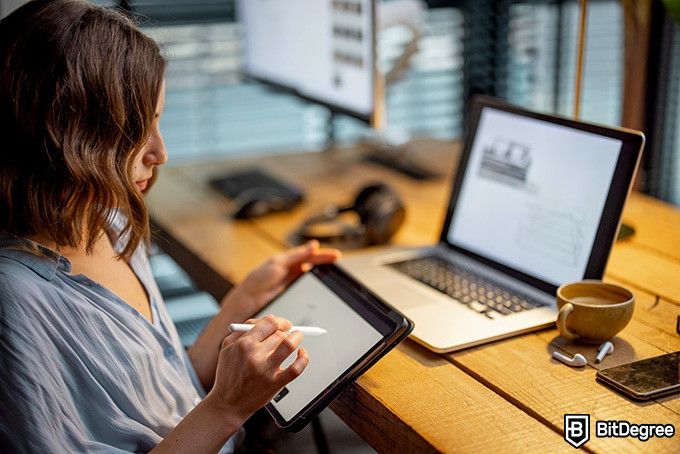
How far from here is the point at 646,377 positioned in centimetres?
103

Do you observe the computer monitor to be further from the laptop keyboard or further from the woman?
the woman

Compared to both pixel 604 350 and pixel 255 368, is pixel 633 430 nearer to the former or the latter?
pixel 604 350

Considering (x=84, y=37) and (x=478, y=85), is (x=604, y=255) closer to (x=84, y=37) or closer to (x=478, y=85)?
(x=84, y=37)

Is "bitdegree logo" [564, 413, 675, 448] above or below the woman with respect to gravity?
below

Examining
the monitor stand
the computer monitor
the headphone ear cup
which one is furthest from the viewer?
the monitor stand

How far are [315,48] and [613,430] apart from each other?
134cm

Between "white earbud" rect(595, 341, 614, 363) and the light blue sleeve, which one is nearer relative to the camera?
the light blue sleeve

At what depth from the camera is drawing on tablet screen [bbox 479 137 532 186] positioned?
1.37 m

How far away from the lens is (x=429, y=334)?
3.85ft

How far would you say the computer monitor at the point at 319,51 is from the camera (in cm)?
184

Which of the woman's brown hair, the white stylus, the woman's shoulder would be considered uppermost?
the woman's brown hair

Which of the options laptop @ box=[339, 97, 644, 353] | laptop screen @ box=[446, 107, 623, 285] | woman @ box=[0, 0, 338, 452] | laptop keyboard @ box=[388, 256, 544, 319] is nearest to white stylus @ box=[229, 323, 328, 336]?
woman @ box=[0, 0, 338, 452]

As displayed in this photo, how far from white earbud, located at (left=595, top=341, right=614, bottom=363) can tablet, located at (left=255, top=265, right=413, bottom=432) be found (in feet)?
0.74

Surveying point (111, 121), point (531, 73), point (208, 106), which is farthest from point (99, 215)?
point (531, 73)
